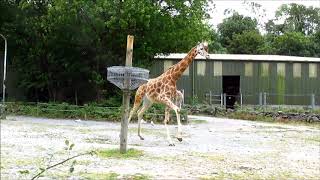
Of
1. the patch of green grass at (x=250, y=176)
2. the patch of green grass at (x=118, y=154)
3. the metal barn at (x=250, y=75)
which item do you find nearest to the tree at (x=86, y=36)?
the metal barn at (x=250, y=75)

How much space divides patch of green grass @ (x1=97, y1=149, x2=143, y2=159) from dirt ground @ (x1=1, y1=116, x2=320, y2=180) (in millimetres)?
201

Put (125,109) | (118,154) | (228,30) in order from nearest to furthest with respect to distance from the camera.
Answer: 1. (118,154)
2. (125,109)
3. (228,30)

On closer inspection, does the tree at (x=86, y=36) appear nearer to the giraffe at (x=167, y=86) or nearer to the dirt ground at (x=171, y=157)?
the dirt ground at (x=171, y=157)

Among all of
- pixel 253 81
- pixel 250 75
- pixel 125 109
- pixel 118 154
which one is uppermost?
pixel 250 75

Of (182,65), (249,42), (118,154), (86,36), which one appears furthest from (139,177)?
(249,42)

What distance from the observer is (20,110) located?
21.5m

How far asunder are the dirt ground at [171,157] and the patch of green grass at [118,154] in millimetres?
201

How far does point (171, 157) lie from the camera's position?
977cm

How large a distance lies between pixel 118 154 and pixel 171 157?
96 centimetres

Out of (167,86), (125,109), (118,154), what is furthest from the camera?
(167,86)

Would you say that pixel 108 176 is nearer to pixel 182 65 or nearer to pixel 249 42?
pixel 182 65

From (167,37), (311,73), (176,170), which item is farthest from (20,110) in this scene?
(311,73)

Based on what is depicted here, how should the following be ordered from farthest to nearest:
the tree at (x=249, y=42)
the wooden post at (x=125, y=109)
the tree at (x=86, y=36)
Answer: the tree at (x=249, y=42) < the tree at (x=86, y=36) < the wooden post at (x=125, y=109)

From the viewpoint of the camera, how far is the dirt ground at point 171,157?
7.81 meters
